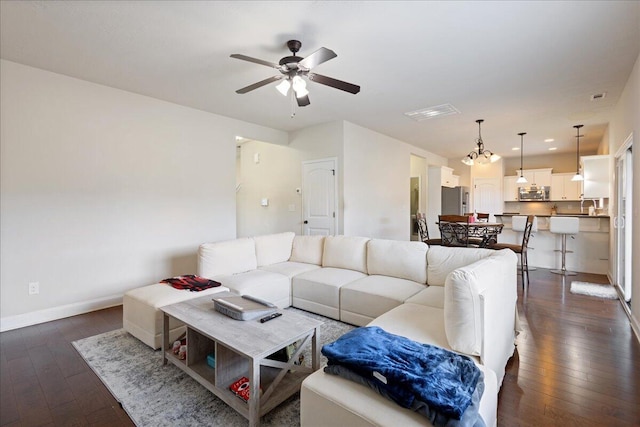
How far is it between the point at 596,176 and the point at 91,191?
7817 millimetres

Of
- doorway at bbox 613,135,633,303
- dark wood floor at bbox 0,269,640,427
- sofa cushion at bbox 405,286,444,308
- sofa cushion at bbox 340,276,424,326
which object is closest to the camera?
dark wood floor at bbox 0,269,640,427

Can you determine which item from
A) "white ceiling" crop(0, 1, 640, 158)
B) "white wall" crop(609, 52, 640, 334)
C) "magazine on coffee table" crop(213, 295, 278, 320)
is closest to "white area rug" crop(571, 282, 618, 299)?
"white wall" crop(609, 52, 640, 334)

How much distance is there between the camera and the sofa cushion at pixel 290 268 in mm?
3564

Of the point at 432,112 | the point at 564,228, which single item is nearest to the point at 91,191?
the point at 432,112

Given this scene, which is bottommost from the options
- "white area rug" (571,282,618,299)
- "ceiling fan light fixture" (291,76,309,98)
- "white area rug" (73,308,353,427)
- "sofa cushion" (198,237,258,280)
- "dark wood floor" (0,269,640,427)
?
"dark wood floor" (0,269,640,427)

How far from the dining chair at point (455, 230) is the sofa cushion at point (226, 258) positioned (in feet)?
9.67

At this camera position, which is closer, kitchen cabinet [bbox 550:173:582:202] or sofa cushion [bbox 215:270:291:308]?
sofa cushion [bbox 215:270:291:308]

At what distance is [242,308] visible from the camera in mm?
2025

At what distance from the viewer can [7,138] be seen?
299 centimetres

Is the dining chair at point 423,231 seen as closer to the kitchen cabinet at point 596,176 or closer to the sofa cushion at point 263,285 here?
the kitchen cabinet at point 596,176

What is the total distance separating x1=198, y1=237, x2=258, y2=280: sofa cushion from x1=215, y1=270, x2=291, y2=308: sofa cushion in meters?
0.11

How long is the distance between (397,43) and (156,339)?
3.36m

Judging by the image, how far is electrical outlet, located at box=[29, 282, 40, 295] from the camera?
10.3 feet

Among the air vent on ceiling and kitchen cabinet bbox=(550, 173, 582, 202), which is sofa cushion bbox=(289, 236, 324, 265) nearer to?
the air vent on ceiling
